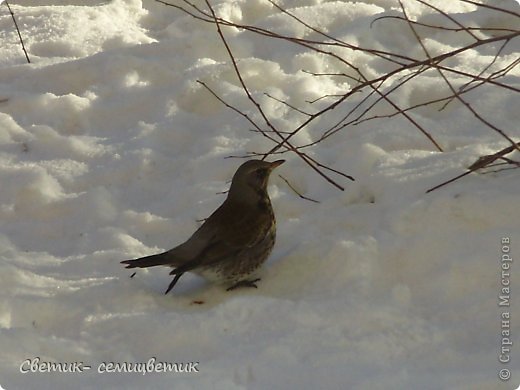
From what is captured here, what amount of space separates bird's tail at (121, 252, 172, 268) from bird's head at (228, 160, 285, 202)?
472mm

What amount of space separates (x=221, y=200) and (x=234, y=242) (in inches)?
25.6

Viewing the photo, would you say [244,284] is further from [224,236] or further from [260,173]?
[260,173]

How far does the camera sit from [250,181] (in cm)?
436

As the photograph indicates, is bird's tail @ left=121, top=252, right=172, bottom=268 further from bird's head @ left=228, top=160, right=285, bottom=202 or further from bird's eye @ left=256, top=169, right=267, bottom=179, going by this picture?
bird's eye @ left=256, top=169, right=267, bottom=179

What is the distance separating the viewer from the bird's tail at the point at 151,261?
411cm

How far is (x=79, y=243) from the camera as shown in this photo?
465 cm

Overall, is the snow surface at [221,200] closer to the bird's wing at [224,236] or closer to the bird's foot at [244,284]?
the bird's foot at [244,284]

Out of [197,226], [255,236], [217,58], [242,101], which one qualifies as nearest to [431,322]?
[255,236]

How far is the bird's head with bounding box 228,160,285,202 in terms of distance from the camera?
4.35 metres

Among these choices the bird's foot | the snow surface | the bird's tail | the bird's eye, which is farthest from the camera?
the bird's eye

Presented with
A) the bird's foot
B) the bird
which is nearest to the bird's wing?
the bird

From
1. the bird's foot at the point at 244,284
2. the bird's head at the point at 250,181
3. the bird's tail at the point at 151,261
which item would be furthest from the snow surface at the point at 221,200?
the bird's head at the point at 250,181

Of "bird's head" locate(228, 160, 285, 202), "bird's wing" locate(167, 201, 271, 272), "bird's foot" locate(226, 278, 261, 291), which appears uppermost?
"bird's head" locate(228, 160, 285, 202)

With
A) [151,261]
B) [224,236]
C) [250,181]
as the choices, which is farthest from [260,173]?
[151,261]
